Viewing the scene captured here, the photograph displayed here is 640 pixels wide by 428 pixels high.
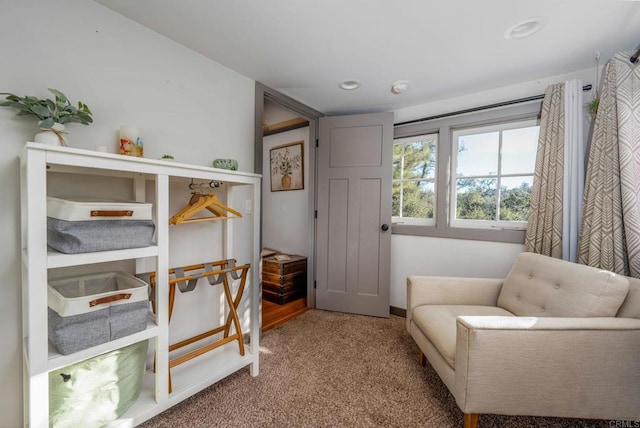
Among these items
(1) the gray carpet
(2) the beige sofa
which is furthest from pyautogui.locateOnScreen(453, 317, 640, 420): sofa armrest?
(1) the gray carpet

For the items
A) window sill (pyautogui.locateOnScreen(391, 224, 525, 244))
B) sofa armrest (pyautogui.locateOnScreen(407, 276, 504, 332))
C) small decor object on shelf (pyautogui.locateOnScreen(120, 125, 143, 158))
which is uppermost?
small decor object on shelf (pyautogui.locateOnScreen(120, 125, 143, 158))

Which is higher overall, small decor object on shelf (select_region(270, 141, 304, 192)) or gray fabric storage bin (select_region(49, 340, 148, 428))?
small decor object on shelf (select_region(270, 141, 304, 192))

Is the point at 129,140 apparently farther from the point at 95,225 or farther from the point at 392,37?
the point at 392,37

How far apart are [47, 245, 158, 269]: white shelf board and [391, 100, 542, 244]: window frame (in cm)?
221

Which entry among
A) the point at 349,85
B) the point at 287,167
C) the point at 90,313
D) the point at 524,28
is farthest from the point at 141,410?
the point at 524,28

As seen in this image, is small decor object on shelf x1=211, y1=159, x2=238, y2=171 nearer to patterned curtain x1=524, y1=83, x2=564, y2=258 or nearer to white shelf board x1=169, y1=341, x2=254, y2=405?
white shelf board x1=169, y1=341, x2=254, y2=405

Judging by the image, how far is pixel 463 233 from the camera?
7.74 ft

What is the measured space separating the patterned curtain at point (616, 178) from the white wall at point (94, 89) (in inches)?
98.6

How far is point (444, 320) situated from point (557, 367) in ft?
1.68

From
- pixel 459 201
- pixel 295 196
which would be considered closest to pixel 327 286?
pixel 295 196

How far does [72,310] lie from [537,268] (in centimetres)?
238

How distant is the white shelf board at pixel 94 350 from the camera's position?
93cm

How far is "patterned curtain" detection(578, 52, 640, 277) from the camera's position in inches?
59.2

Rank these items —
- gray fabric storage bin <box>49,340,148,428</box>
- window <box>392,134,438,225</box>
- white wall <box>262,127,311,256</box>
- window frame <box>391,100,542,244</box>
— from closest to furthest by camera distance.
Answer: gray fabric storage bin <box>49,340,148,428</box> < window frame <box>391,100,542,244</box> < window <box>392,134,438,225</box> < white wall <box>262,127,311,256</box>
